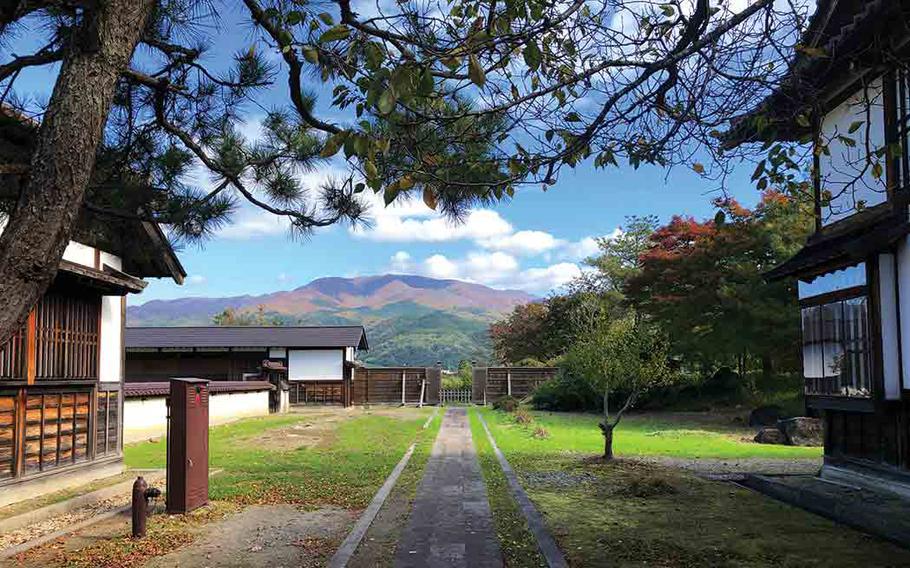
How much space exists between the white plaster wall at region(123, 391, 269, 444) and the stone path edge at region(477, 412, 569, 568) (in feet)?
23.0

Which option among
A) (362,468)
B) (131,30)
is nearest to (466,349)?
(362,468)

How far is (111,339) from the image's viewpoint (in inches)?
444

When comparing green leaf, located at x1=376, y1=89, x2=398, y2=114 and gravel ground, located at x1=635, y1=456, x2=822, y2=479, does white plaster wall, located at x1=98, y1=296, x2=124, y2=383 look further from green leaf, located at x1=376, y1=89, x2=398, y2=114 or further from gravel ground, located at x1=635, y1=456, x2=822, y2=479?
→ green leaf, located at x1=376, y1=89, x2=398, y2=114

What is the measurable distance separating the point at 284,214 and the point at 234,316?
5546 centimetres

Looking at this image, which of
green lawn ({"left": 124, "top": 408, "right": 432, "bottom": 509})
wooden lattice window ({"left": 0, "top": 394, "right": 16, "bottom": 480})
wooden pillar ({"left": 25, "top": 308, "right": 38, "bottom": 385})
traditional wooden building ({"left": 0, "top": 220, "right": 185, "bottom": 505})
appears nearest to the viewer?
wooden lattice window ({"left": 0, "top": 394, "right": 16, "bottom": 480})

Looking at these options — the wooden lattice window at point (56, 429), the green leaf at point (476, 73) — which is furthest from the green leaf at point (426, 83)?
the wooden lattice window at point (56, 429)

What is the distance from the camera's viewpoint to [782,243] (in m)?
19.1

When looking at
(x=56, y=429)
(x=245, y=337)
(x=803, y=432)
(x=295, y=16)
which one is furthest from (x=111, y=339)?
(x=245, y=337)

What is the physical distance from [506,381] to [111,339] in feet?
77.6

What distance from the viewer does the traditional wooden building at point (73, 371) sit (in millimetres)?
8500

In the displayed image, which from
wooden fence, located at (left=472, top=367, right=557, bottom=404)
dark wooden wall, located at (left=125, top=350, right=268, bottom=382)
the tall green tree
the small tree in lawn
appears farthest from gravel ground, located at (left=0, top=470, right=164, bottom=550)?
wooden fence, located at (left=472, top=367, right=557, bottom=404)

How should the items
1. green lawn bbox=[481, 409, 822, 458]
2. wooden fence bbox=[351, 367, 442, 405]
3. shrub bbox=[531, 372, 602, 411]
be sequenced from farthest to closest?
wooden fence bbox=[351, 367, 442, 405], shrub bbox=[531, 372, 602, 411], green lawn bbox=[481, 409, 822, 458]

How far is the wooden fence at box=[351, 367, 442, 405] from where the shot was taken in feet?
111

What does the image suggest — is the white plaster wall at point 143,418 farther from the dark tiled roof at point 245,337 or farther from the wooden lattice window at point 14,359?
the dark tiled roof at point 245,337
